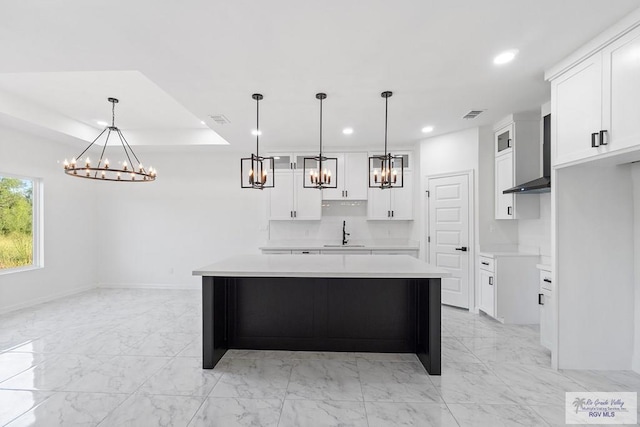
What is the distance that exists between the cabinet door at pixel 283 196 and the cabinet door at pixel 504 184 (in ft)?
10.6

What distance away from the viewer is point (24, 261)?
4.90m

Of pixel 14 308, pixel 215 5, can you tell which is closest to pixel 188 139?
pixel 14 308

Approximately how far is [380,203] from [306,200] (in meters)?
1.31

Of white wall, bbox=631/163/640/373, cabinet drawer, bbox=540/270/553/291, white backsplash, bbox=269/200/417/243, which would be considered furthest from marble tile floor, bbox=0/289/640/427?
white backsplash, bbox=269/200/417/243

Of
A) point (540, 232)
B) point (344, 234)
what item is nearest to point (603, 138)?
point (540, 232)

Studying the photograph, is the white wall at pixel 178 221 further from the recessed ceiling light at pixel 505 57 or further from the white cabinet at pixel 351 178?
the recessed ceiling light at pixel 505 57

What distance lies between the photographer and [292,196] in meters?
5.58

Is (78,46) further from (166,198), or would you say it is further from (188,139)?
(166,198)

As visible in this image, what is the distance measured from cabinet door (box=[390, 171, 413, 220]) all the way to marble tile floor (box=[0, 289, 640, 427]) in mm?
2207

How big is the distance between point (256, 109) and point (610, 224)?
12.3ft

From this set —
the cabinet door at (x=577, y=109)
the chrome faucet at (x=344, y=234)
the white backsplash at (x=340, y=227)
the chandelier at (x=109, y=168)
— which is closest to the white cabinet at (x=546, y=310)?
the cabinet door at (x=577, y=109)

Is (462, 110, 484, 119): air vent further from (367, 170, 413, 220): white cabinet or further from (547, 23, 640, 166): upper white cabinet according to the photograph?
(367, 170, 413, 220): white cabinet

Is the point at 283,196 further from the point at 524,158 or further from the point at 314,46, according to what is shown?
the point at 524,158

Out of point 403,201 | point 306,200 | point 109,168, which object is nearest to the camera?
point 109,168
